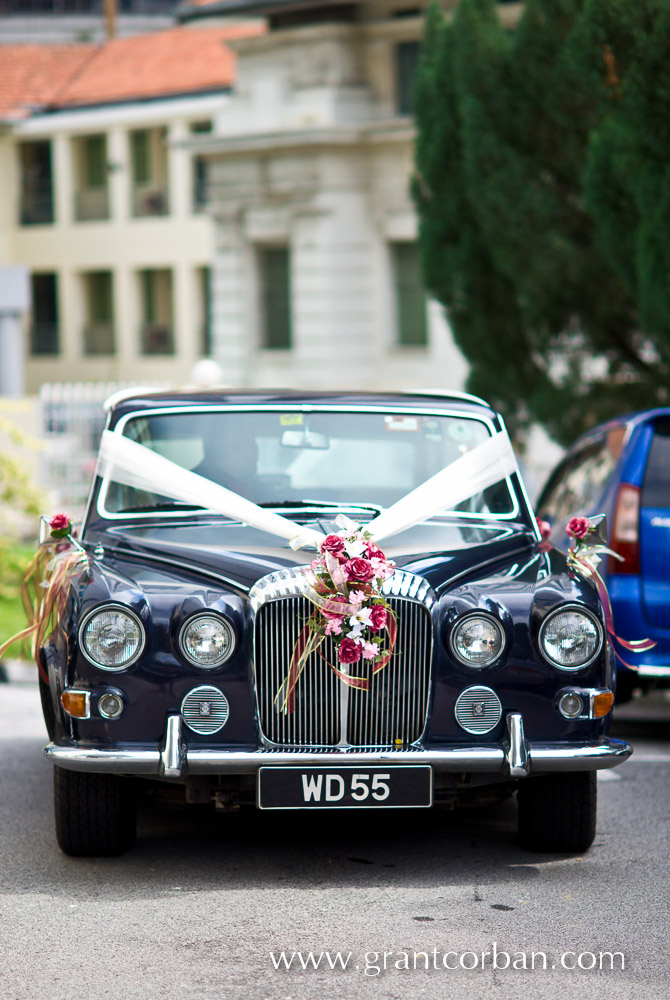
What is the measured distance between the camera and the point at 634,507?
8.40 m

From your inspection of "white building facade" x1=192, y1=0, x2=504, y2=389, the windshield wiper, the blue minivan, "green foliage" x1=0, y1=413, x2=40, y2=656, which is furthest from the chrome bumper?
"white building facade" x1=192, y1=0, x2=504, y2=389

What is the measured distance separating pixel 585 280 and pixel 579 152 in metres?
1.08

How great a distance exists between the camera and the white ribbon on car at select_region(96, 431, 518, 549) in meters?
6.35

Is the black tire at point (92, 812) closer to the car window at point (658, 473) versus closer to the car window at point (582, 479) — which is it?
the car window at point (658, 473)

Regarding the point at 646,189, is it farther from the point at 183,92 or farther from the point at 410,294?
the point at 183,92

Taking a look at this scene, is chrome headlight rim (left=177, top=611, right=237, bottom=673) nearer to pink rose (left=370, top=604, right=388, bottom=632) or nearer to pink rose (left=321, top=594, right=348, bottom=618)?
pink rose (left=321, top=594, right=348, bottom=618)

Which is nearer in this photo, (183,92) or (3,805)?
(3,805)

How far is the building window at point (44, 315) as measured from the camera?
137ft

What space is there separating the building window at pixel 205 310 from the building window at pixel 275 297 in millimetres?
8602

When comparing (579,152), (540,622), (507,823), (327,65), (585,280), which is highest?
(327,65)

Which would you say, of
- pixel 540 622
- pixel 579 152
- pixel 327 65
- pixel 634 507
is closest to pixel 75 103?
pixel 327 65

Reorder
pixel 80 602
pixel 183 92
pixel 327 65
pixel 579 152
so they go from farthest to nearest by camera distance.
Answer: pixel 183 92
pixel 327 65
pixel 579 152
pixel 80 602

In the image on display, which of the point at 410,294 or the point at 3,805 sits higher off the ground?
the point at 410,294

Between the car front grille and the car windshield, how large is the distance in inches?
43.6
